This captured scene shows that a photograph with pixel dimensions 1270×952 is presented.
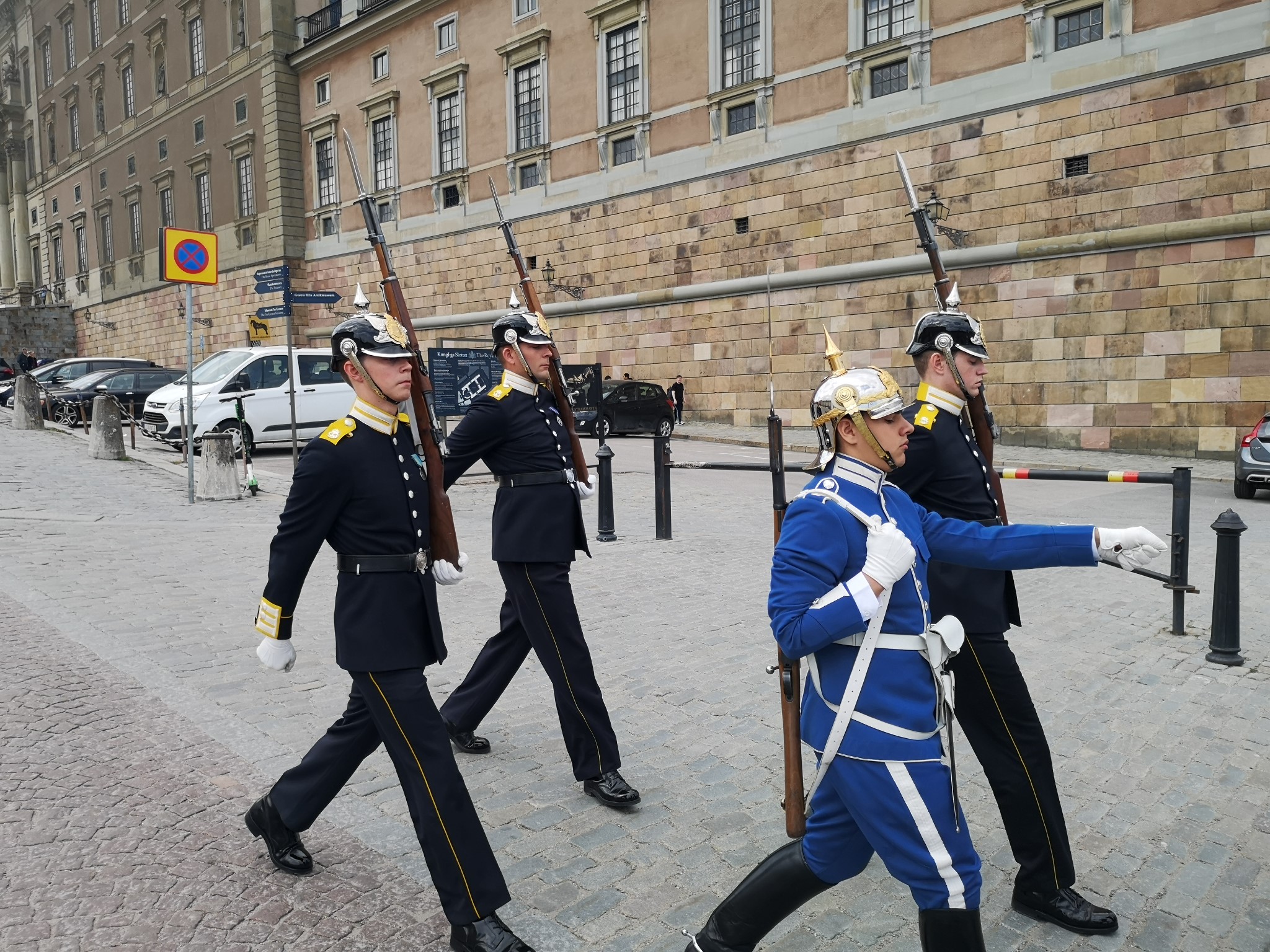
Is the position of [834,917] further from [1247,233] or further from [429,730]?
[1247,233]

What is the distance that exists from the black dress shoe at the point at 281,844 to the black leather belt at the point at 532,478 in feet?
5.38

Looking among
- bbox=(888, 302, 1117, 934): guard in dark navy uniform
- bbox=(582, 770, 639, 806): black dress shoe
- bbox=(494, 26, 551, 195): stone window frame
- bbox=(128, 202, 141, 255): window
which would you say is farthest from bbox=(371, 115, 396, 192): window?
bbox=(888, 302, 1117, 934): guard in dark navy uniform

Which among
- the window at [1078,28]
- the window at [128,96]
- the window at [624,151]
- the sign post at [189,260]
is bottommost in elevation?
the sign post at [189,260]

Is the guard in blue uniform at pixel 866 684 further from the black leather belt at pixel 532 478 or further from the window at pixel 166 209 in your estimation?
the window at pixel 166 209

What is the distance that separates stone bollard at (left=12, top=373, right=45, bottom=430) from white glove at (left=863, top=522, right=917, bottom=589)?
23.1 m

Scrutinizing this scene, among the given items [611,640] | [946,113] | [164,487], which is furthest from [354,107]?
[611,640]

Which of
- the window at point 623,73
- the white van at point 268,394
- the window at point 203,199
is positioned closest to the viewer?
the white van at point 268,394

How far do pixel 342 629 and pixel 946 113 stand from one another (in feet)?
67.8

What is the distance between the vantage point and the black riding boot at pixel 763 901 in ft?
8.37

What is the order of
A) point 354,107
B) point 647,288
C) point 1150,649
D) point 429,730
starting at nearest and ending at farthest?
point 429,730 < point 1150,649 < point 647,288 < point 354,107

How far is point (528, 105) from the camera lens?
1185 inches

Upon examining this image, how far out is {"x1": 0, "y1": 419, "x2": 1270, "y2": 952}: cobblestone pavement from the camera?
3236 millimetres

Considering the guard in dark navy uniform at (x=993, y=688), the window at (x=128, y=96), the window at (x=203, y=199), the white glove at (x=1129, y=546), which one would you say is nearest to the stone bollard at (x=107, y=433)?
the guard in dark navy uniform at (x=993, y=688)

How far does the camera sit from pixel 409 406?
141 inches
